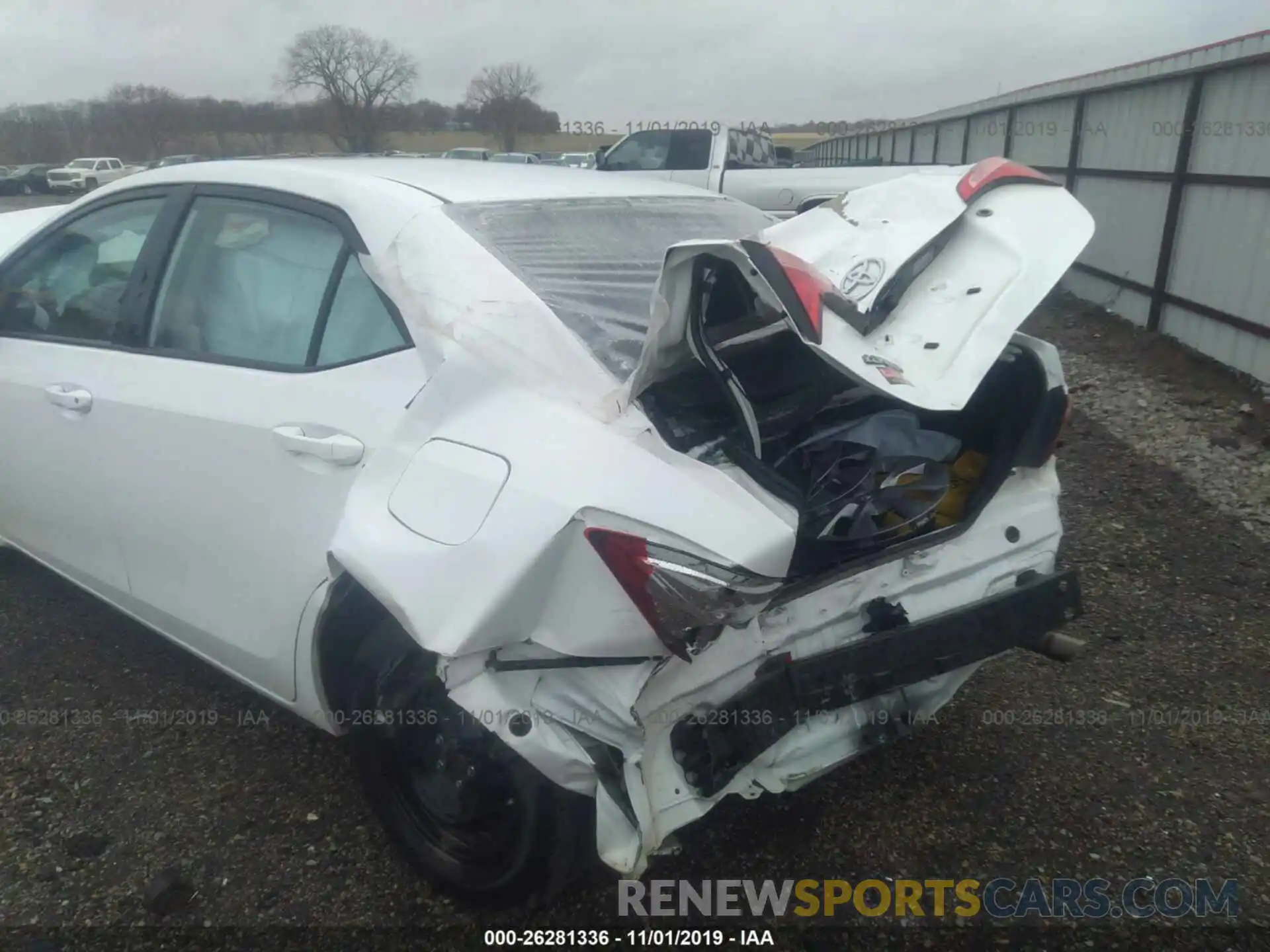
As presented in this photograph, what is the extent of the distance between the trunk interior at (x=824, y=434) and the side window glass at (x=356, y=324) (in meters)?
0.69

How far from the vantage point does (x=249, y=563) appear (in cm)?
244

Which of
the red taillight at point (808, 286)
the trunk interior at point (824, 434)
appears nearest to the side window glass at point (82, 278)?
the trunk interior at point (824, 434)

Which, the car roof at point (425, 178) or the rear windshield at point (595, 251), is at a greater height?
the car roof at point (425, 178)

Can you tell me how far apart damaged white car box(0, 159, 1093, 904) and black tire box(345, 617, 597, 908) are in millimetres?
10

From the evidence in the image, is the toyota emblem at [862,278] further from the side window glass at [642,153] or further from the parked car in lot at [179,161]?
the side window glass at [642,153]

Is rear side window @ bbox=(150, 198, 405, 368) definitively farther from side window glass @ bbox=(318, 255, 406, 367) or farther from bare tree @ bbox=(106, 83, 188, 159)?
bare tree @ bbox=(106, 83, 188, 159)

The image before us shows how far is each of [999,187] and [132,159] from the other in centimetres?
3832

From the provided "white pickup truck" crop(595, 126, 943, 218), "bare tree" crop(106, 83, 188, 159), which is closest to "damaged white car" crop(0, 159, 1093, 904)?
"white pickup truck" crop(595, 126, 943, 218)

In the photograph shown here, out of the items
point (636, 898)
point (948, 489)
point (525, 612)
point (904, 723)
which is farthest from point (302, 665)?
point (948, 489)

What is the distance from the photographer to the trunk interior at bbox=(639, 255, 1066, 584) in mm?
2023

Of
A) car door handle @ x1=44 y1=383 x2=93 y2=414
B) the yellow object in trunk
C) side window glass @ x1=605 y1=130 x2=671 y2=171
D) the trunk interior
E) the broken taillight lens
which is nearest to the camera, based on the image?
the broken taillight lens

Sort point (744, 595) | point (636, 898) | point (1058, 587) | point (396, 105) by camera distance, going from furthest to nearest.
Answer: point (396, 105) → point (636, 898) → point (1058, 587) → point (744, 595)

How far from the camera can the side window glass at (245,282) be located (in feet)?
8.04

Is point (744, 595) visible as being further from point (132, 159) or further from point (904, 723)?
point (132, 159)
